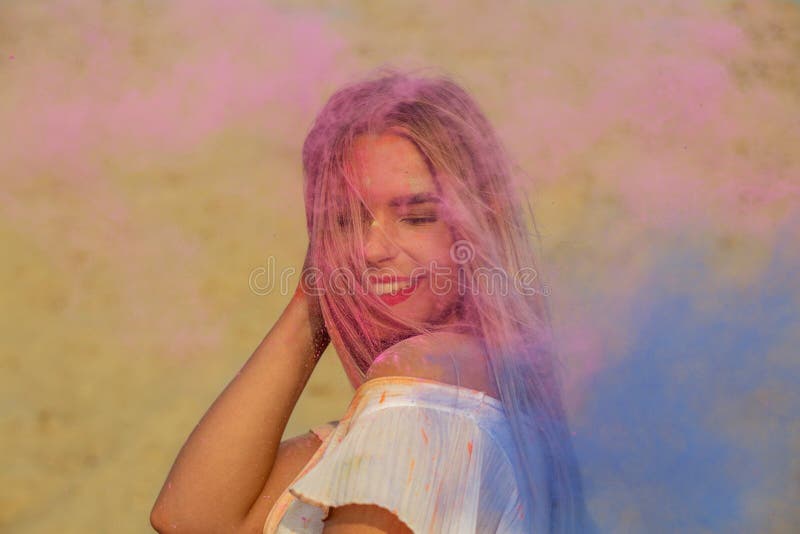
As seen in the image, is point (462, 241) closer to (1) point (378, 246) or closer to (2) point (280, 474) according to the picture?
(1) point (378, 246)

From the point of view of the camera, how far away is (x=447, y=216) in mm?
949

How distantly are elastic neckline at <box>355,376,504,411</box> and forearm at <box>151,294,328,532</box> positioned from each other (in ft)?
0.72

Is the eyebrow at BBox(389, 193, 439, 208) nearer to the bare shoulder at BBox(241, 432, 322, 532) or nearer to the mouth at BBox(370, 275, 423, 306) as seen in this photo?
the mouth at BBox(370, 275, 423, 306)

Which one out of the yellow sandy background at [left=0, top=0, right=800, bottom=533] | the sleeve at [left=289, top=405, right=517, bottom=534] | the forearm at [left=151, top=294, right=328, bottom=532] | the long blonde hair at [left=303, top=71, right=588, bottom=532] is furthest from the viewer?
the yellow sandy background at [left=0, top=0, right=800, bottom=533]

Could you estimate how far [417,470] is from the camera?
0.76 meters

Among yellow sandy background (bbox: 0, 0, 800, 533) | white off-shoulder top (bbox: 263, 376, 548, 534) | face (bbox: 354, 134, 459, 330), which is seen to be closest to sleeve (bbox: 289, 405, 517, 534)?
white off-shoulder top (bbox: 263, 376, 548, 534)

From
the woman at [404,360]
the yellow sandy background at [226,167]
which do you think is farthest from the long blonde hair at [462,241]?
the yellow sandy background at [226,167]

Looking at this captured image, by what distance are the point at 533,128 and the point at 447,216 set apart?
513 millimetres

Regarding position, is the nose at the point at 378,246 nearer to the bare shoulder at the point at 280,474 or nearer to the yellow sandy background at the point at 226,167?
the bare shoulder at the point at 280,474

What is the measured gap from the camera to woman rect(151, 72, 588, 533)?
775mm

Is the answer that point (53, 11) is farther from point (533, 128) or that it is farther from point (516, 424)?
point (516, 424)

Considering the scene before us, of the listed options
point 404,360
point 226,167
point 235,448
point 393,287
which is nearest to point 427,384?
point 404,360

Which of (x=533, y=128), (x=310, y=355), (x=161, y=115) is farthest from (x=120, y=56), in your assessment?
(x=310, y=355)

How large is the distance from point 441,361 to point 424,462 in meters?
0.10
